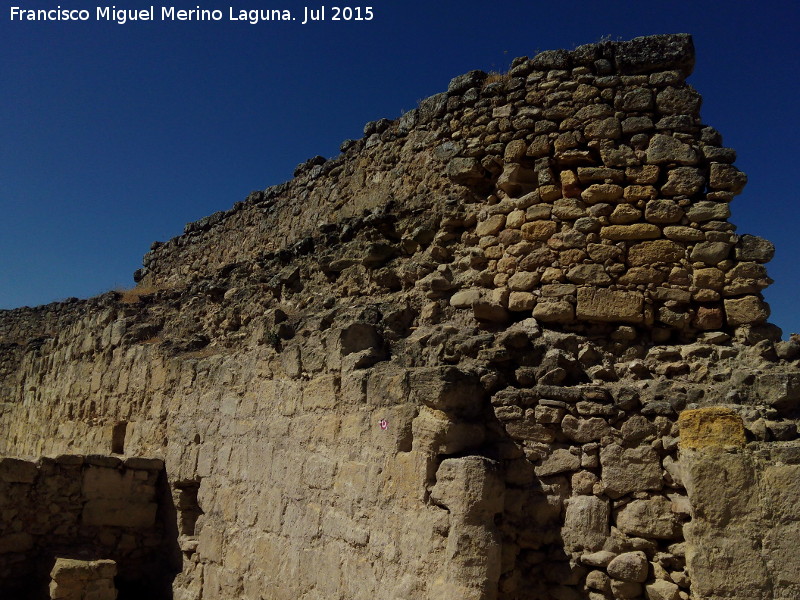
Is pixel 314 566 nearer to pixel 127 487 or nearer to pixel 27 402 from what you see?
pixel 127 487

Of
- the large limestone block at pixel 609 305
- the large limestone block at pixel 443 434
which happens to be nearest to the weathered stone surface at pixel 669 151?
the large limestone block at pixel 609 305

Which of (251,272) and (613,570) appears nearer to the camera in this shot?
(613,570)

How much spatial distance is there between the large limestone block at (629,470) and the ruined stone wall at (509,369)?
0.01 metres

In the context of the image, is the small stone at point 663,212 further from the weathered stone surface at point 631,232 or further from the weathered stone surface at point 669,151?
the weathered stone surface at point 669,151

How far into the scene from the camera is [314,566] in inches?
204

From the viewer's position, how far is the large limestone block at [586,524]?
4.17 m

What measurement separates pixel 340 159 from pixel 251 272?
5.57ft

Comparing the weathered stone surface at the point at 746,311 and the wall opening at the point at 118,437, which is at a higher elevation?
the weathered stone surface at the point at 746,311

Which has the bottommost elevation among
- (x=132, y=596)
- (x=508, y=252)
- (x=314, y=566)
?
(x=132, y=596)

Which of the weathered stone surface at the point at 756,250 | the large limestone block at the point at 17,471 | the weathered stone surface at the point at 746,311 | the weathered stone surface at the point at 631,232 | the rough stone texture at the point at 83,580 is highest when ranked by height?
the weathered stone surface at the point at 631,232

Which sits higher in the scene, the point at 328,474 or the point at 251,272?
the point at 251,272

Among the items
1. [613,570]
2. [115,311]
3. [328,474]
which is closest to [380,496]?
[328,474]

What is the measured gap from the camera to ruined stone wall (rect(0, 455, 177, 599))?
704 cm

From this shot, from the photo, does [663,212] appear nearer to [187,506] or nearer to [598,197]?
[598,197]
